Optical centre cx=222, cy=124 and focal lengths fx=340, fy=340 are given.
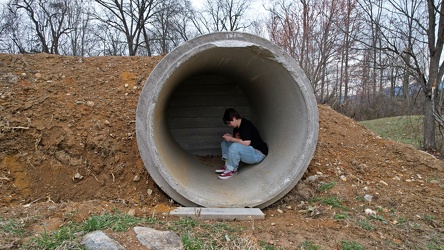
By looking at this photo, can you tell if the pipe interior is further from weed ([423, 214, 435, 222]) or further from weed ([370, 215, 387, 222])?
weed ([423, 214, 435, 222])

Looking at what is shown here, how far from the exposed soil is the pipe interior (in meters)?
0.38

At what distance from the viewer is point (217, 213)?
3.55 meters

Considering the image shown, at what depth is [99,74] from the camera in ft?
20.0

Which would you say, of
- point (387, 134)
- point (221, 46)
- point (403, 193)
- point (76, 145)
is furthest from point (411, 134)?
point (76, 145)

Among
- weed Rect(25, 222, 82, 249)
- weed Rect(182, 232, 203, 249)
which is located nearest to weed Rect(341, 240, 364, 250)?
weed Rect(182, 232, 203, 249)

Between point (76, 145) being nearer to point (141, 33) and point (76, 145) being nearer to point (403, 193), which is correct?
point (403, 193)

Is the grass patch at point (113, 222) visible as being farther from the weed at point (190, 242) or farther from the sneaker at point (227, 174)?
the sneaker at point (227, 174)

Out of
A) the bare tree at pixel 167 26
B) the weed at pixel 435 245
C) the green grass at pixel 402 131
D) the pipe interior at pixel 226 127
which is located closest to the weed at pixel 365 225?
the weed at pixel 435 245

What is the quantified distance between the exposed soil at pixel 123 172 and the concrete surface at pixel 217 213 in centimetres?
14

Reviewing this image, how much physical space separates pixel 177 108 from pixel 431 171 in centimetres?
435

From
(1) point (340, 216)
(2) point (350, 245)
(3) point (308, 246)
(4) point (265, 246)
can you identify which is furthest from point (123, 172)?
(2) point (350, 245)

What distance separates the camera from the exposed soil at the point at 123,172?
129 inches

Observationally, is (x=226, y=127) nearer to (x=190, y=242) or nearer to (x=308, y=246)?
(x=308, y=246)

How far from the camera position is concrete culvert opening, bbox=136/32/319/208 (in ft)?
12.1
